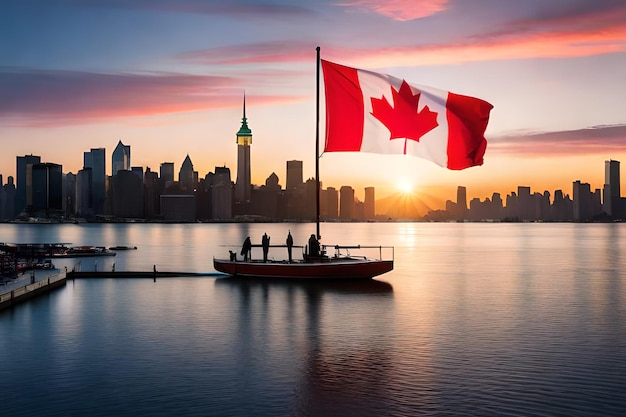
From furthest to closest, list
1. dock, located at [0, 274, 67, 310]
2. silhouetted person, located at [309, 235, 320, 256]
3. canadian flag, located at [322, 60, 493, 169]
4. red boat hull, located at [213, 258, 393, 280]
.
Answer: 1. silhouetted person, located at [309, 235, 320, 256]
2. red boat hull, located at [213, 258, 393, 280]
3. dock, located at [0, 274, 67, 310]
4. canadian flag, located at [322, 60, 493, 169]

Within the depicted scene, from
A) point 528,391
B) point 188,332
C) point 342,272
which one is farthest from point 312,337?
point 342,272

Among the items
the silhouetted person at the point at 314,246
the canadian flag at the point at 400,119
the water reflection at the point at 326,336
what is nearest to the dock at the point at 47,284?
the water reflection at the point at 326,336

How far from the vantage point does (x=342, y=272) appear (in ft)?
203

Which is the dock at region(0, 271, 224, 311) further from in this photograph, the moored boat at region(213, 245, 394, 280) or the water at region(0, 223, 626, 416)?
the moored boat at region(213, 245, 394, 280)

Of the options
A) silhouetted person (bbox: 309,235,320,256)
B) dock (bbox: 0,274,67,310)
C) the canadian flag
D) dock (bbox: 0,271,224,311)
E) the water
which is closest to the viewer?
the water

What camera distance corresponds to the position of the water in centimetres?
2620

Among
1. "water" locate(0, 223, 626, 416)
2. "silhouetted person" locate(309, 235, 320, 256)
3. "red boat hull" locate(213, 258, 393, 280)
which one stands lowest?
"water" locate(0, 223, 626, 416)

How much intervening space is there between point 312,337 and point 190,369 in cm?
1076

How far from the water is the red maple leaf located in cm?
1204

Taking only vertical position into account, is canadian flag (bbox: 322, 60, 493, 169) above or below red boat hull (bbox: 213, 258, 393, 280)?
above

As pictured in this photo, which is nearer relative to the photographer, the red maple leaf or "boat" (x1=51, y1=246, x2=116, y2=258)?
the red maple leaf

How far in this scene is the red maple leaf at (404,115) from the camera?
40062mm

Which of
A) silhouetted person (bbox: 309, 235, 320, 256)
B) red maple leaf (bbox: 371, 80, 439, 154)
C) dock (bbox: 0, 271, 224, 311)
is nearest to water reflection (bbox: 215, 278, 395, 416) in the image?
silhouetted person (bbox: 309, 235, 320, 256)

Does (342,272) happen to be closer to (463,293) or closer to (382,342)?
(463,293)
